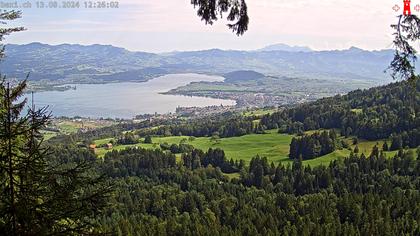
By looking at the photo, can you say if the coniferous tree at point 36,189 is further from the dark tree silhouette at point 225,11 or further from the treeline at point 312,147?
the treeline at point 312,147

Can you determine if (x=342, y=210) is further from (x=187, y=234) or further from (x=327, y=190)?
(x=187, y=234)

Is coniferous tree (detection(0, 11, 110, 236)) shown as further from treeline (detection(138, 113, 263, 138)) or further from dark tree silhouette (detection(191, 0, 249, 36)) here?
treeline (detection(138, 113, 263, 138))

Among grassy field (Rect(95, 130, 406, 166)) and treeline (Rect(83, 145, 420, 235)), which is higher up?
grassy field (Rect(95, 130, 406, 166))

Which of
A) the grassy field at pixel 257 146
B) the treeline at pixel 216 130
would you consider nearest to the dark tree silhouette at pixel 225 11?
the grassy field at pixel 257 146

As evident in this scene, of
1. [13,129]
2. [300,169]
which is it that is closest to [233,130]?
[300,169]

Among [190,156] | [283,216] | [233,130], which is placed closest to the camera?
[283,216]

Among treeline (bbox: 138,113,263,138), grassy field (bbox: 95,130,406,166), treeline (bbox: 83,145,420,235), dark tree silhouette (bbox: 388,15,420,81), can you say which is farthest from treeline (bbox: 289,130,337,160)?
dark tree silhouette (bbox: 388,15,420,81)

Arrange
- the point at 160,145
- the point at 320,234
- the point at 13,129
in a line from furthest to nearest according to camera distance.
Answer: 1. the point at 160,145
2. the point at 320,234
3. the point at 13,129
